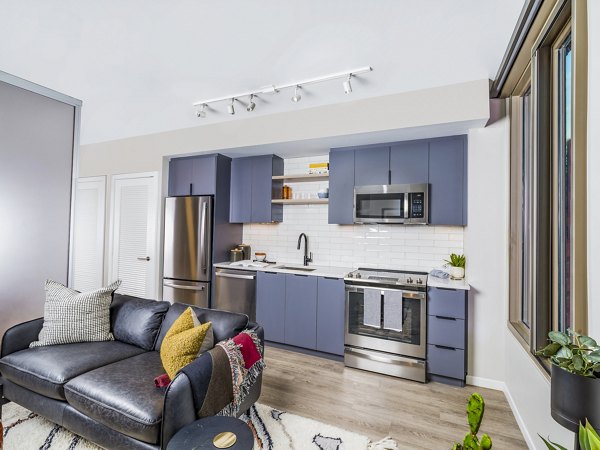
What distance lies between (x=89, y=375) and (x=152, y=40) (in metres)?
2.51

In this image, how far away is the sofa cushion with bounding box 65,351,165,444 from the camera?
1.61 m

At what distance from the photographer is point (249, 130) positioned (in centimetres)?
374

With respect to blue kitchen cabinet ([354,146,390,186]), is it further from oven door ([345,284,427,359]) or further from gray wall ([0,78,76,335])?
gray wall ([0,78,76,335])

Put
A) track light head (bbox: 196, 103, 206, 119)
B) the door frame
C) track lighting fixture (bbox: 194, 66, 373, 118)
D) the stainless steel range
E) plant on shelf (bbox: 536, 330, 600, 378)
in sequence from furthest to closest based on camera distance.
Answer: the door frame → track light head (bbox: 196, 103, 206, 119) → the stainless steel range → track lighting fixture (bbox: 194, 66, 373, 118) → plant on shelf (bbox: 536, 330, 600, 378)

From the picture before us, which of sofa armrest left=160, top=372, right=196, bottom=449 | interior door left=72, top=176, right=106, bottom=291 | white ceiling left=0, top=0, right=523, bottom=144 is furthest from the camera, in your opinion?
interior door left=72, top=176, right=106, bottom=291

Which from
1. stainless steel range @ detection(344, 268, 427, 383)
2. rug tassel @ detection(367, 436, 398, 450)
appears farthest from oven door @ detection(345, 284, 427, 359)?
rug tassel @ detection(367, 436, 398, 450)

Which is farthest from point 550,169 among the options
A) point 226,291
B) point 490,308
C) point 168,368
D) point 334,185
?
point 226,291

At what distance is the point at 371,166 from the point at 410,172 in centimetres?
43

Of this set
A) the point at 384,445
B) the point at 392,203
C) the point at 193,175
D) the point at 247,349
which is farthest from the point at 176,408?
the point at 193,175

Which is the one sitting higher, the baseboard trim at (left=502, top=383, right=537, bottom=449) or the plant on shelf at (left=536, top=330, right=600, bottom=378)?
the plant on shelf at (left=536, top=330, right=600, bottom=378)

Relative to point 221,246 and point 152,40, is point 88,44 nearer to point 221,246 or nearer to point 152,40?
point 152,40

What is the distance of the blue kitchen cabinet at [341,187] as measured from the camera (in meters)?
3.58

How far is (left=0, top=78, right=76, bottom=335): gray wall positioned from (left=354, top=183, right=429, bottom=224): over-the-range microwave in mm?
2791

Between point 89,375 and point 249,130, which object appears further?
point 249,130
